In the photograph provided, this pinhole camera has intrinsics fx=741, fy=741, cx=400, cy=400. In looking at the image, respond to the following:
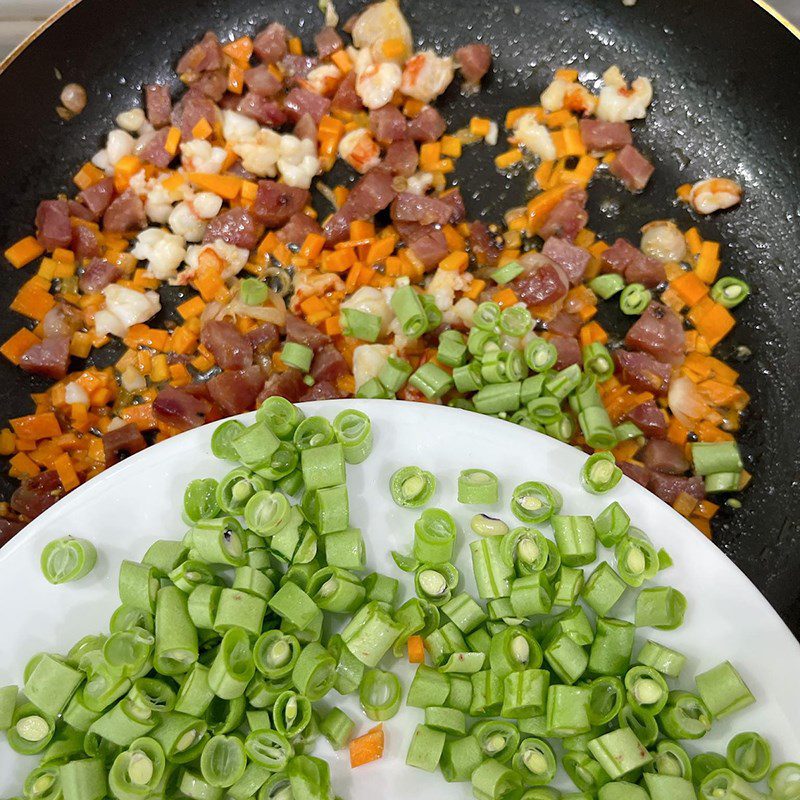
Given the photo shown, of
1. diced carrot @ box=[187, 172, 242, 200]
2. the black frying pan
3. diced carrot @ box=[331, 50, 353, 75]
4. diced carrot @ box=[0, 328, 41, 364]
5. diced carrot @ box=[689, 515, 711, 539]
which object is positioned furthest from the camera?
diced carrot @ box=[331, 50, 353, 75]

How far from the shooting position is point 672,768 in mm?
1539

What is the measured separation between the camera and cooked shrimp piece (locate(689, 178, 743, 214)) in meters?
2.41

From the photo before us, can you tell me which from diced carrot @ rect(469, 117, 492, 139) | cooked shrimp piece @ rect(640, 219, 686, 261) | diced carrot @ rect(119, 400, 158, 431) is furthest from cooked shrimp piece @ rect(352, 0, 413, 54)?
diced carrot @ rect(119, 400, 158, 431)

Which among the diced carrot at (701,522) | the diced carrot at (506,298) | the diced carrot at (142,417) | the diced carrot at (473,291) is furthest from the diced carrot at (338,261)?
the diced carrot at (701,522)

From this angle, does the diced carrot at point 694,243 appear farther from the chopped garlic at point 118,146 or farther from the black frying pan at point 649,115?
the chopped garlic at point 118,146

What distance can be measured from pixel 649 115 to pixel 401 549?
177 centimetres

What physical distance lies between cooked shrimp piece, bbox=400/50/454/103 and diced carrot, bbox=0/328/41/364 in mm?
1495

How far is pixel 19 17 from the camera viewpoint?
2867mm

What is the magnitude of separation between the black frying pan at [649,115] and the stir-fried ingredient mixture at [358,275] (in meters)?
0.07

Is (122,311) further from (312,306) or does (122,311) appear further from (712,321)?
(712,321)

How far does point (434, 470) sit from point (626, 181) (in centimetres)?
134

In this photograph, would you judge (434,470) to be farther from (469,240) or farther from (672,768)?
(469,240)

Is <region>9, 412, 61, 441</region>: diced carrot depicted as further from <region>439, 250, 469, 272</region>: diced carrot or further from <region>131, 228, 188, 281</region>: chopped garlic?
<region>439, 250, 469, 272</region>: diced carrot

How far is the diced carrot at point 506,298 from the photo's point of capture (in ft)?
7.45
